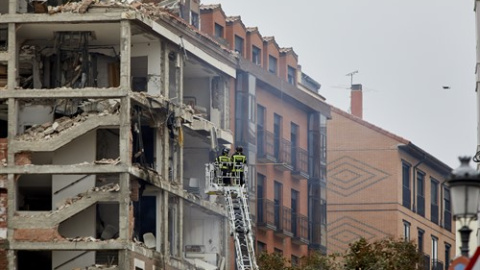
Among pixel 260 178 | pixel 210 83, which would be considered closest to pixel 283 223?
pixel 260 178

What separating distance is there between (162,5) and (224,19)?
4.89 meters

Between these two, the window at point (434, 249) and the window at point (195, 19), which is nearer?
the window at point (195, 19)

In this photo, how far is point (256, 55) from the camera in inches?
3194

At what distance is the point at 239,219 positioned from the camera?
229 feet

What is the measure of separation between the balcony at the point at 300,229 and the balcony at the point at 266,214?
3396mm

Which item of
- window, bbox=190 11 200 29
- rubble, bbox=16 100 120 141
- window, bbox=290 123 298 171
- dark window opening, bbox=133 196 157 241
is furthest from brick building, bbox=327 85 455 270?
rubble, bbox=16 100 120 141

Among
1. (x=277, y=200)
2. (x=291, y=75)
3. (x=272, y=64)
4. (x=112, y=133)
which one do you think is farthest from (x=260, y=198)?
(x=112, y=133)

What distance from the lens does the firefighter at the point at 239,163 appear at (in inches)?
2559

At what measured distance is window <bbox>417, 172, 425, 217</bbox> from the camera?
323ft

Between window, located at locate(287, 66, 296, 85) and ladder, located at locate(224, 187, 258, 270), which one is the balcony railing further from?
ladder, located at locate(224, 187, 258, 270)

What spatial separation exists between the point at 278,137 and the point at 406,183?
16589mm

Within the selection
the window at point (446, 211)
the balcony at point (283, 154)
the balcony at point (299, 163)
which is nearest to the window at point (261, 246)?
the balcony at point (283, 154)

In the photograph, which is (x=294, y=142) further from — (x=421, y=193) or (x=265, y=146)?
(x=421, y=193)

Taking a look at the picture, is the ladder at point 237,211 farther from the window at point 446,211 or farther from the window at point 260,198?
the window at point 446,211
